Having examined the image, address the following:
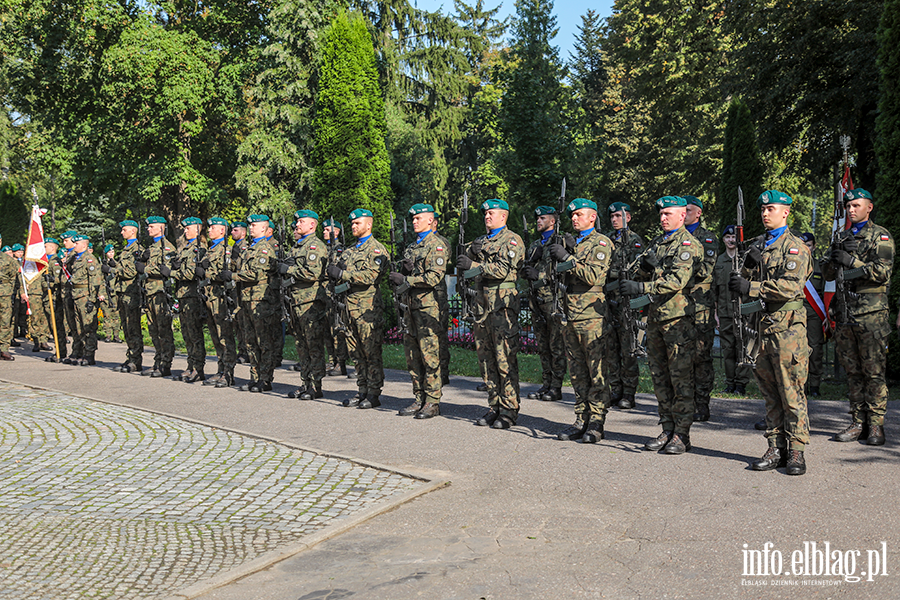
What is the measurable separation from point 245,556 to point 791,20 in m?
18.4

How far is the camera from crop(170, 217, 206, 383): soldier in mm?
11938

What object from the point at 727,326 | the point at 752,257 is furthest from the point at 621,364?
the point at 752,257

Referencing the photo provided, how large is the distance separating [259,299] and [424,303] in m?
3.11

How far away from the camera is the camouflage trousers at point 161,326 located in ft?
41.9

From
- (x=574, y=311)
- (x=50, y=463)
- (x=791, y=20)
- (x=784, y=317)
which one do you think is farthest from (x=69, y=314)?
(x=791, y=20)

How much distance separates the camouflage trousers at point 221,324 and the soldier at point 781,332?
7.66 m

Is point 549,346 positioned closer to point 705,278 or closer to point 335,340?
point 705,278

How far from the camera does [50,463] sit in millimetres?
7387

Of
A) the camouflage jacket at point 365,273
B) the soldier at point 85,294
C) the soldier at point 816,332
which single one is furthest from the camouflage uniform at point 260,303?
the soldier at point 816,332

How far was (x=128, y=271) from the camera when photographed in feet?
43.7

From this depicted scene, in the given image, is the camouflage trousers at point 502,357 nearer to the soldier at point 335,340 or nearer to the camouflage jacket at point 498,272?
the camouflage jacket at point 498,272

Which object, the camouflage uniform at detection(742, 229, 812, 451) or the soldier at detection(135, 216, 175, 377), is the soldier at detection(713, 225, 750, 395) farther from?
the soldier at detection(135, 216, 175, 377)

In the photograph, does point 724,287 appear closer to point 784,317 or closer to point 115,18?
point 784,317

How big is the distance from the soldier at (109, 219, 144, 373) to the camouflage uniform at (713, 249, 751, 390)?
896cm
